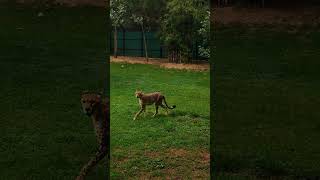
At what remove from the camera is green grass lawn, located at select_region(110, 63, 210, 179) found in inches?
193

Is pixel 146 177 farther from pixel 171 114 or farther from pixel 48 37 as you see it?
pixel 48 37

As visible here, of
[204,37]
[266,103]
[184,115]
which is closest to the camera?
[184,115]

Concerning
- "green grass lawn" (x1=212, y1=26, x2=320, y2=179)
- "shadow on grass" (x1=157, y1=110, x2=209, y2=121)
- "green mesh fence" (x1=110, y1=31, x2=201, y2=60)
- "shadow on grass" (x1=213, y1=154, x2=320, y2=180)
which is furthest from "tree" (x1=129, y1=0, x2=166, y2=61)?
"shadow on grass" (x1=213, y1=154, x2=320, y2=180)

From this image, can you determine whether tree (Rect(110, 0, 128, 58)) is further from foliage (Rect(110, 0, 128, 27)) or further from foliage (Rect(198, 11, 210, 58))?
foliage (Rect(198, 11, 210, 58))

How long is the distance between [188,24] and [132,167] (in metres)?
4.61

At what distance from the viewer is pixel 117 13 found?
9.55 m

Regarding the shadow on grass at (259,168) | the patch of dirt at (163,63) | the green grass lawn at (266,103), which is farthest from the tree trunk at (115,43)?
the shadow on grass at (259,168)

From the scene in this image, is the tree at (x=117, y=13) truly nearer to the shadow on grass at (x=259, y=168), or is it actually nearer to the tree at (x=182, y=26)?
the tree at (x=182, y=26)

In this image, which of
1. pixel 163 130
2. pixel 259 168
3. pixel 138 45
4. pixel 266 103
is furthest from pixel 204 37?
pixel 259 168

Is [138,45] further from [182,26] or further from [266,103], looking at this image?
[266,103]

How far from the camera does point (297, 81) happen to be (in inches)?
297

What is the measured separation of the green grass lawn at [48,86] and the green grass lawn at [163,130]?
18.0 inches

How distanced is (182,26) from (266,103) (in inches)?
107

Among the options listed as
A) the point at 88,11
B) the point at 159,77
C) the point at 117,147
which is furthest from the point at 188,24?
the point at 117,147
